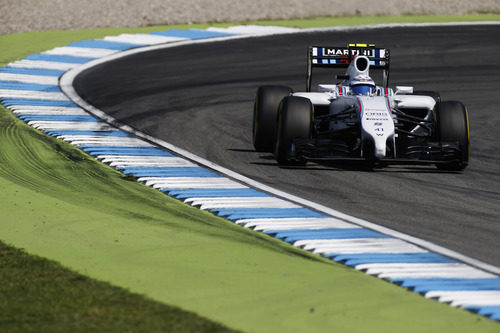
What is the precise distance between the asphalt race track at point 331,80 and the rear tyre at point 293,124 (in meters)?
0.26

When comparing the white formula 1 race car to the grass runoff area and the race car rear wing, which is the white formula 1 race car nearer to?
the race car rear wing

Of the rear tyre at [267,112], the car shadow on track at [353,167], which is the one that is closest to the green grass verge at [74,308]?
the car shadow on track at [353,167]

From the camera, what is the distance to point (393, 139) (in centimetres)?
1067

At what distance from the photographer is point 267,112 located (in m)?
11.9

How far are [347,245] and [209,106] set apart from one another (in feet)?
26.1

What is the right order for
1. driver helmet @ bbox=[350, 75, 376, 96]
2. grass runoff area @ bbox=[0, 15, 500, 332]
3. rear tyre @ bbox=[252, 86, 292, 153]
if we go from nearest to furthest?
grass runoff area @ bbox=[0, 15, 500, 332]
driver helmet @ bbox=[350, 75, 376, 96]
rear tyre @ bbox=[252, 86, 292, 153]

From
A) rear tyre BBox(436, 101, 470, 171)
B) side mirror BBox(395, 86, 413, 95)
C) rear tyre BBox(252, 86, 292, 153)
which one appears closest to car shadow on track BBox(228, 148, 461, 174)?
rear tyre BBox(436, 101, 470, 171)

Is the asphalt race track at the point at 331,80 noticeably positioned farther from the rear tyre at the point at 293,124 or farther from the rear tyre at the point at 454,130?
the rear tyre at the point at 293,124

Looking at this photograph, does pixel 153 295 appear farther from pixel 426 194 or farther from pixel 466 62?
pixel 466 62

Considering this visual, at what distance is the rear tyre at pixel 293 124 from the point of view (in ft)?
35.8

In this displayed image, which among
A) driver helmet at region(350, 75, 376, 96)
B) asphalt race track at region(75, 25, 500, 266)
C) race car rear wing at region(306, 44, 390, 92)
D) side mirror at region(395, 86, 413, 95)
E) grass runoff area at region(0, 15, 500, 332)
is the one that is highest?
race car rear wing at region(306, 44, 390, 92)

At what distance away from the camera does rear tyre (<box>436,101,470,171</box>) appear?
11.1 m

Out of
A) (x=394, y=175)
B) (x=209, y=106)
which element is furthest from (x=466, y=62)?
(x=394, y=175)

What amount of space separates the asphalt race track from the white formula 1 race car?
0.23 m
